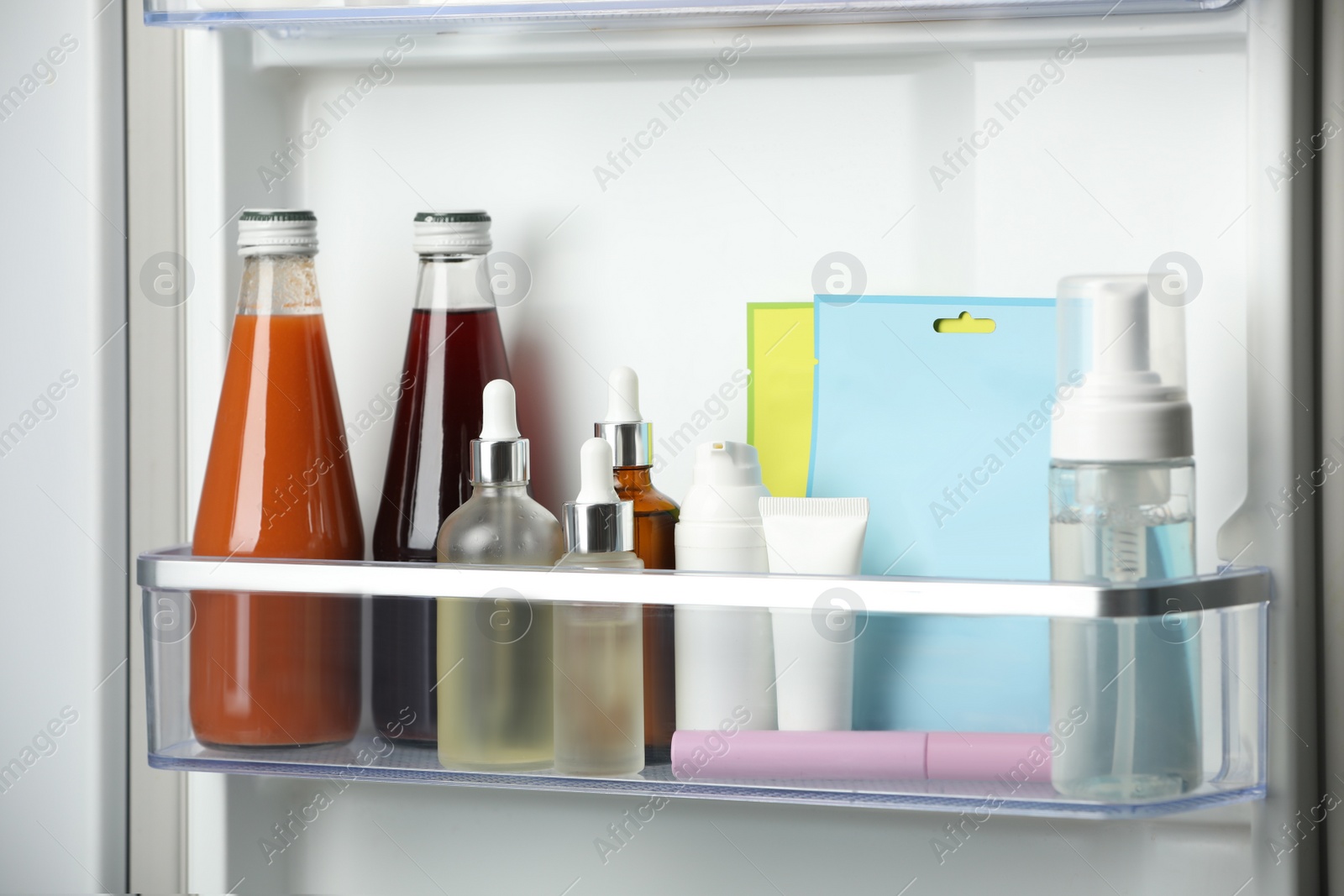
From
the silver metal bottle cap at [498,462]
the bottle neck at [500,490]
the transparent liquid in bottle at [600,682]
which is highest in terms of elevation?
the silver metal bottle cap at [498,462]

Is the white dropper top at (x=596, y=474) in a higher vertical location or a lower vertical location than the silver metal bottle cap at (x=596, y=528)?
higher

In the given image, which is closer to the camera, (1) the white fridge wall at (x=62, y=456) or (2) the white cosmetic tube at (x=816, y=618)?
(2) the white cosmetic tube at (x=816, y=618)

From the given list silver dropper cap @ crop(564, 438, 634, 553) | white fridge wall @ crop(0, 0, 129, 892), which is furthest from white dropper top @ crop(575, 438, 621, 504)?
white fridge wall @ crop(0, 0, 129, 892)

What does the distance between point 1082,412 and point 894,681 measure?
0.13 meters

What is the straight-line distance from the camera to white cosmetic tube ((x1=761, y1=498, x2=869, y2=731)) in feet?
1.46

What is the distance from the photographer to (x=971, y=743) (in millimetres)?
440

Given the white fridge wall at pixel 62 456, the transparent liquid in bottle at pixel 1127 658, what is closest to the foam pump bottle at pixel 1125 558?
the transparent liquid in bottle at pixel 1127 658

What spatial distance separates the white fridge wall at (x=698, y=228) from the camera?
49 centimetres

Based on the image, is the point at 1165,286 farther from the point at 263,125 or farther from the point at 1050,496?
the point at 263,125

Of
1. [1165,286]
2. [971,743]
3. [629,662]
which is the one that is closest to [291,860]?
[629,662]

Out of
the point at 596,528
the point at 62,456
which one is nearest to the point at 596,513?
the point at 596,528

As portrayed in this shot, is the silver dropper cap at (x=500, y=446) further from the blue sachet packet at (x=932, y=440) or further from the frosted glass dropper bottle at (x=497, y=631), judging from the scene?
the blue sachet packet at (x=932, y=440)

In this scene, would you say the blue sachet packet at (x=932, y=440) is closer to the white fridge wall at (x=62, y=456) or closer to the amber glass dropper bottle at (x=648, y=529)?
the amber glass dropper bottle at (x=648, y=529)

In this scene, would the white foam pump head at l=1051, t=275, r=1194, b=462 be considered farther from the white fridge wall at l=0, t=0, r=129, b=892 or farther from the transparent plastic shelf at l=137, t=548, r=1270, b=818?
the white fridge wall at l=0, t=0, r=129, b=892
